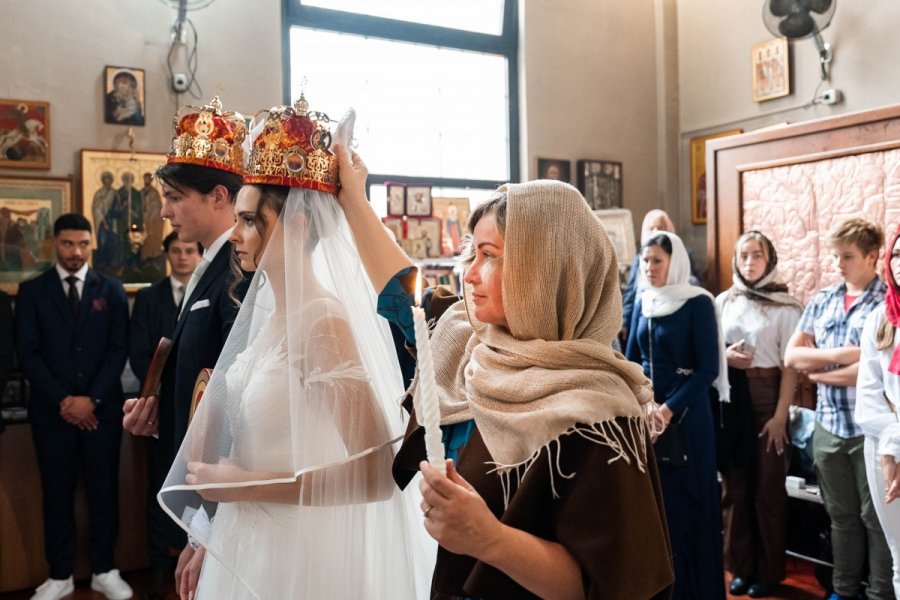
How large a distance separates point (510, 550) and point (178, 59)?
4308mm

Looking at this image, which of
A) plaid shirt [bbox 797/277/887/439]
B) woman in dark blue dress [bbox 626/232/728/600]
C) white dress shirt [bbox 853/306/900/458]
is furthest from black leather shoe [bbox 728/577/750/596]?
white dress shirt [bbox 853/306/900/458]

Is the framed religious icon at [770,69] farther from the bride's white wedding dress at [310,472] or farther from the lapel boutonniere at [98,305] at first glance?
the bride's white wedding dress at [310,472]

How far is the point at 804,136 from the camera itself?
4434 mm

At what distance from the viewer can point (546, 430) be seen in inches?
46.1

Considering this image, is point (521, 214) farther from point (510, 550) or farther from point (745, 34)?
point (745, 34)

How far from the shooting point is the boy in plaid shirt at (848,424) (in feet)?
10.8

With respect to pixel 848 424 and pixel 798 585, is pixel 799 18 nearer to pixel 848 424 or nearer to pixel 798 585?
pixel 848 424

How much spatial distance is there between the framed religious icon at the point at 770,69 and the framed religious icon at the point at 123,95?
4073mm

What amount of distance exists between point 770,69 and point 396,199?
2739 mm

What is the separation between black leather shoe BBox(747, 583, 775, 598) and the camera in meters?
3.77

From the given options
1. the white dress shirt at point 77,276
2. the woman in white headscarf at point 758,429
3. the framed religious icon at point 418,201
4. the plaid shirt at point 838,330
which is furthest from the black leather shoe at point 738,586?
the white dress shirt at point 77,276

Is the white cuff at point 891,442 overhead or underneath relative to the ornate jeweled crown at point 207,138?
underneath

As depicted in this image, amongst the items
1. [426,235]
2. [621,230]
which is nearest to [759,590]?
[621,230]

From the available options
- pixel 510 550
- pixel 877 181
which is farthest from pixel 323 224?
pixel 877 181
